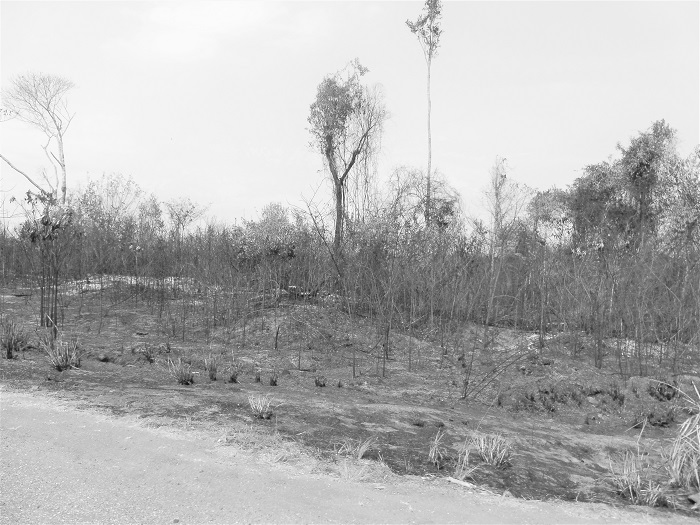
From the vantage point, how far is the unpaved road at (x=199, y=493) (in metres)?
3.27

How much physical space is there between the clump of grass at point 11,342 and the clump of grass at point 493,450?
5.31m

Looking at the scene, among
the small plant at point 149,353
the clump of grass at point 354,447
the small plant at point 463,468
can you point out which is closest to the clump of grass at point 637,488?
the small plant at point 463,468

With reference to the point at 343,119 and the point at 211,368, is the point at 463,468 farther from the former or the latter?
the point at 343,119

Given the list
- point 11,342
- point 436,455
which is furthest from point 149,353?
point 436,455

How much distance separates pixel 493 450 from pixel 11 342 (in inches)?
221

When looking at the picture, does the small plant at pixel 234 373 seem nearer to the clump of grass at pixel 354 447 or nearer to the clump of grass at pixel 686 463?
the clump of grass at pixel 354 447

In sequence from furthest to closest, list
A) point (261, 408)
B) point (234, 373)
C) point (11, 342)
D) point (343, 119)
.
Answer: point (343, 119) → point (11, 342) → point (234, 373) → point (261, 408)

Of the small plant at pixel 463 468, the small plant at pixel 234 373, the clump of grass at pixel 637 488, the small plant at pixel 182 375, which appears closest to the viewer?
the clump of grass at pixel 637 488

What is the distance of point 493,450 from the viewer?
434cm

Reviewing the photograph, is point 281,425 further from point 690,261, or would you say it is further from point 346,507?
point 690,261

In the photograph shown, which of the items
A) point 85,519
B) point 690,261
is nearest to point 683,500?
point 85,519

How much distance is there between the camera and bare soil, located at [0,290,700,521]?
4258 millimetres

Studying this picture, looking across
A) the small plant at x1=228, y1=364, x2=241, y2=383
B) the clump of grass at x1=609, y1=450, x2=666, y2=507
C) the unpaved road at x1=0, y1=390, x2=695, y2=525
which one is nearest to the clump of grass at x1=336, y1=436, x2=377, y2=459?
the unpaved road at x1=0, y1=390, x2=695, y2=525

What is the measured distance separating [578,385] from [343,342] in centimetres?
332
